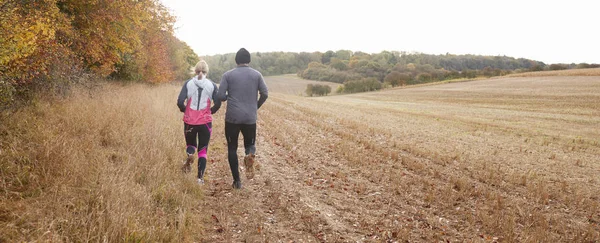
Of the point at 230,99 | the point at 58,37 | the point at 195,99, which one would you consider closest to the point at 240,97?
the point at 230,99

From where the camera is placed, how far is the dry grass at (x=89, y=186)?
10.8 ft

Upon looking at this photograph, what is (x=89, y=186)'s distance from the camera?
163 inches

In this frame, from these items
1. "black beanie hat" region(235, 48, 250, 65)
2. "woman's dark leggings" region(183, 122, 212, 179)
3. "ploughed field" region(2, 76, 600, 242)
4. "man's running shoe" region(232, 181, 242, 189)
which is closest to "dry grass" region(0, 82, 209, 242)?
"ploughed field" region(2, 76, 600, 242)

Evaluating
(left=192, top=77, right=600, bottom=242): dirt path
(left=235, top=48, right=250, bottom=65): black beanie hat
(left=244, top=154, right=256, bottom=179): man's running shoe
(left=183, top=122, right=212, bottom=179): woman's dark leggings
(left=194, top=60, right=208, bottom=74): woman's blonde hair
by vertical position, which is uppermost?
(left=235, top=48, right=250, bottom=65): black beanie hat

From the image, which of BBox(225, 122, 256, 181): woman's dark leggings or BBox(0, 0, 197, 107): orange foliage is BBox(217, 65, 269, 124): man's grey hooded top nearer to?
BBox(225, 122, 256, 181): woman's dark leggings

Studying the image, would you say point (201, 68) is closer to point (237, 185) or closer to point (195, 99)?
point (195, 99)

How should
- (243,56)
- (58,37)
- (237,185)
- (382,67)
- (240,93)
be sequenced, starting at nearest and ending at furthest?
(240,93) < (243,56) < (237,185) < (58,37) < (382,67)

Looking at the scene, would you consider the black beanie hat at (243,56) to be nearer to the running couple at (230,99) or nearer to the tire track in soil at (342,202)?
the running couple at (230,99)

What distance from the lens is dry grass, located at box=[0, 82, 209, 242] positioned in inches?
130

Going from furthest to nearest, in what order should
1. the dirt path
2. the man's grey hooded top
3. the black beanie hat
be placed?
the black beanie hat, the man's grey hooded top, the dirt path

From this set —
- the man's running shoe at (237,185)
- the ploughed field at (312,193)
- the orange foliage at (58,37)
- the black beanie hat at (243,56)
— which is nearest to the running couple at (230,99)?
the black beanie hat at (243,56)

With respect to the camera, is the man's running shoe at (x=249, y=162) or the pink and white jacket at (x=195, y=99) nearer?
the pink and white jacket at (x=195, y=99)

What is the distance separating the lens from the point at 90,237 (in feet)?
10.7

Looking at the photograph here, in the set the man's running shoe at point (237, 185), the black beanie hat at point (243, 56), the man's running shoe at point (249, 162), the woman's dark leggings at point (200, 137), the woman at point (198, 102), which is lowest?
the man's running shoe at point (237, 185)
